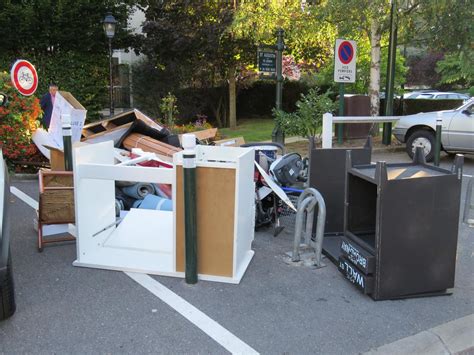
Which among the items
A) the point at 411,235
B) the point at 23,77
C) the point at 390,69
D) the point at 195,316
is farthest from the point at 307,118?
the point at 195,316

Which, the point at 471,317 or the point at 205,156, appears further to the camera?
the point at 205,156

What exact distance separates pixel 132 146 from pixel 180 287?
3755 millimetres

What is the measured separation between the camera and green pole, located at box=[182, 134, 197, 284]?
3.85 metres

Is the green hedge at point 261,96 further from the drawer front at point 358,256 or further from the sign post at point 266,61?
the drawer front at point 358,256

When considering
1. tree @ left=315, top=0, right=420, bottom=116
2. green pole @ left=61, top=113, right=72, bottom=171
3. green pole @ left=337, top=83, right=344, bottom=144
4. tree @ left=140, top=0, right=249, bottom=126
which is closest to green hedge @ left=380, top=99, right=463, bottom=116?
tree @ left=140, top=0, right=249, bottom=126

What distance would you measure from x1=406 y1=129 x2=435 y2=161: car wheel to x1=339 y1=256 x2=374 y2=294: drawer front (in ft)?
25.2

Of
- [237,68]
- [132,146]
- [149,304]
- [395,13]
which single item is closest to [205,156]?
[149,304]

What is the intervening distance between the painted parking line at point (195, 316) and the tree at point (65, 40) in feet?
48.0

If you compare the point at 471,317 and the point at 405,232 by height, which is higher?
the point at 405,232

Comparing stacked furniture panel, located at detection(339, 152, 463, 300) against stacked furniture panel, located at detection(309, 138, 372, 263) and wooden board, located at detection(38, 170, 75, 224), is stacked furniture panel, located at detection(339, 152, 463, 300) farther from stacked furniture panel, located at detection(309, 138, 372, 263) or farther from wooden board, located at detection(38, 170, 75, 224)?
wooden board, located at detection(38, 170, 75, 224)

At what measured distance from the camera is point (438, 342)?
339cm

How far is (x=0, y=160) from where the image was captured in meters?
3.59

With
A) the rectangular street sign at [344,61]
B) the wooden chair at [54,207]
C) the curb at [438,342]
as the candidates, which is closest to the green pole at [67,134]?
the wooden chair at [54,207]

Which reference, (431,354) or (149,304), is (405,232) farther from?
(149,304)
